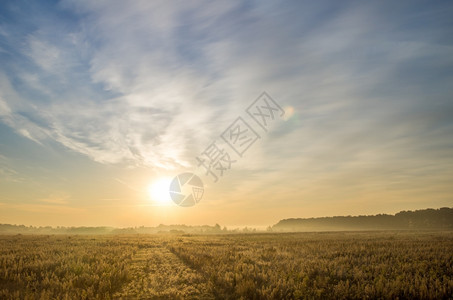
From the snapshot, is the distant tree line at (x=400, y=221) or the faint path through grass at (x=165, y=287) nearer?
the faint path through grass at (x=165, y=287)

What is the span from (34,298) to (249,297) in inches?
261

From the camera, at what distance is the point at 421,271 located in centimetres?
1110

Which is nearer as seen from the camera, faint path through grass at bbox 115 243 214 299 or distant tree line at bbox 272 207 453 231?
faint path through grass at bbox 115 243 214 299

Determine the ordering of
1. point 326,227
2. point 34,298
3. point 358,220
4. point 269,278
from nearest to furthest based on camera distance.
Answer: point 34,298 < point 269,278 < point 358,220 < point 326,227

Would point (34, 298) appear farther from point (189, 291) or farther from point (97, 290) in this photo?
point (189, 291)

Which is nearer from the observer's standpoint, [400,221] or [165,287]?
[165,287]

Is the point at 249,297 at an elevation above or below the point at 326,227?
above

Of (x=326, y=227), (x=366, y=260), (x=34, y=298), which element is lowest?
(x=326, y=227)

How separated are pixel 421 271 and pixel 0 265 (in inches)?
779

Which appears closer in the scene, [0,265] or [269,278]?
[269,278]

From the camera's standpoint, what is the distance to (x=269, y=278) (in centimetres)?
991

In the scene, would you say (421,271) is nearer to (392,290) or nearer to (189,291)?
(392,290)

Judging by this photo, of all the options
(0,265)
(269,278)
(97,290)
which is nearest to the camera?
(97,290)

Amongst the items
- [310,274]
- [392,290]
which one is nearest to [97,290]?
[310,274]
